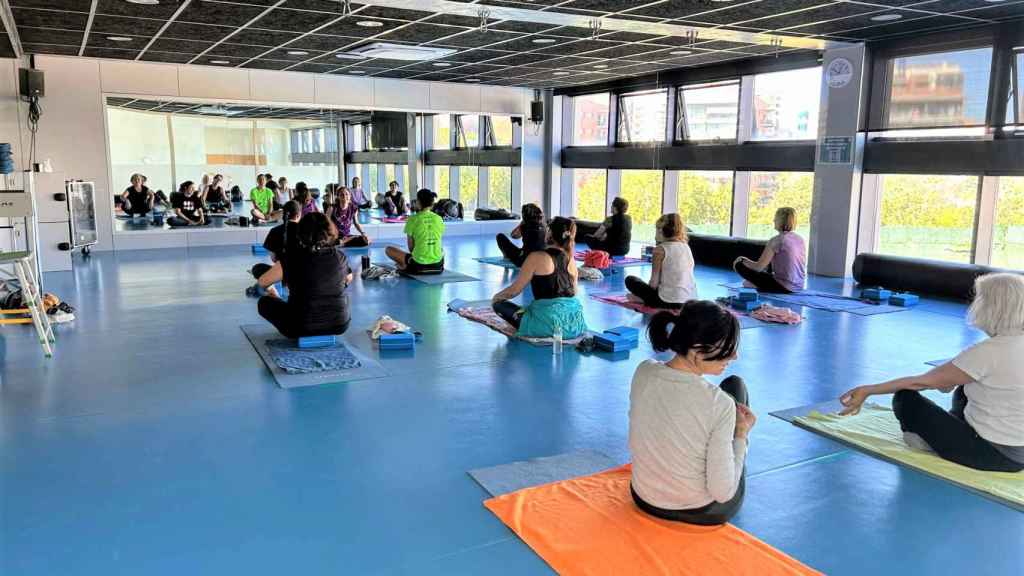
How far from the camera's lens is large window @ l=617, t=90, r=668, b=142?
12078mm

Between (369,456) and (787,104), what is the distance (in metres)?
8.74

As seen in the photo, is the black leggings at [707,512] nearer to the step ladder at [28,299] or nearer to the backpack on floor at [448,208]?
the step ladder at [28,299]

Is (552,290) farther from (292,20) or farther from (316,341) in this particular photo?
(292,20)

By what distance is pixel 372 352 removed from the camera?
530 centimetres

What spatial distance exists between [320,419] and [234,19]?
5.60 metres

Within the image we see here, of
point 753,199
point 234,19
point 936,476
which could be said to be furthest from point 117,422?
point 753,199

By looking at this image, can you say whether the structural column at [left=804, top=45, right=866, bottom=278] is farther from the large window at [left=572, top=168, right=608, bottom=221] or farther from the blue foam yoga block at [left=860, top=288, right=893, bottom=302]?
the large window at [left=572, top=168, right=608, bottom=221]

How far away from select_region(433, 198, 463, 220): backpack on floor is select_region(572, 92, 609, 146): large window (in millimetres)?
2688

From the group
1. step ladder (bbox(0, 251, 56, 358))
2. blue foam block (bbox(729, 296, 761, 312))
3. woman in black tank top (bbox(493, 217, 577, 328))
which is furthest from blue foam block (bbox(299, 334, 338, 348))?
blue foam block (bbox(729, 296, 761, 312))

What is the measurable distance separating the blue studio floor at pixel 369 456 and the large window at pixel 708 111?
5549 millimetres

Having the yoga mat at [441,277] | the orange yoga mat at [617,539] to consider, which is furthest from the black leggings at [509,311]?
the orange yoga mat at [617,539]

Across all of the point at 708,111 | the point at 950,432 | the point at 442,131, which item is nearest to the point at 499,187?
the point at 442,131

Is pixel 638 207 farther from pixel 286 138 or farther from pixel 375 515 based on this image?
pixel 375 515

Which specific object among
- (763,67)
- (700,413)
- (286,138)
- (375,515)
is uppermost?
(763,67)
